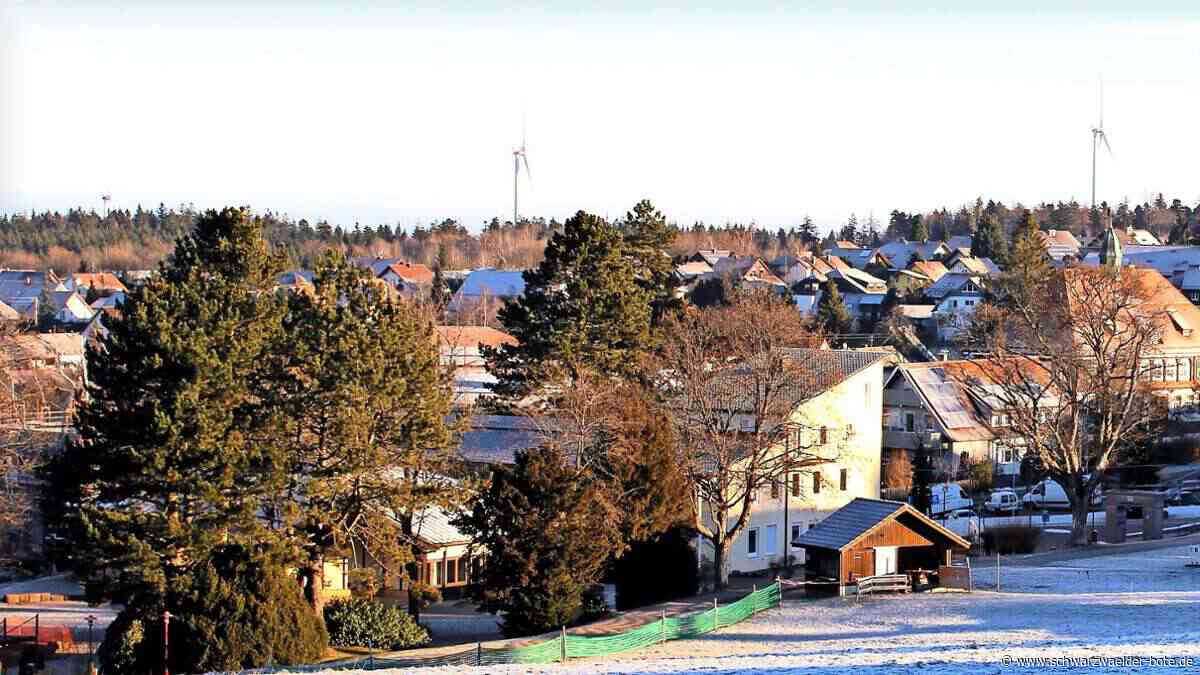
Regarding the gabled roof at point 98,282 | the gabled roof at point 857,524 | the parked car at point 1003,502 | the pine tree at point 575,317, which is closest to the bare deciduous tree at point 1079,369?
the parked car at point 1003,502

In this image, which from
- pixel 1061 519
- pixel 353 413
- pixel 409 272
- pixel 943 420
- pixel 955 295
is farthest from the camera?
pixel 409 272

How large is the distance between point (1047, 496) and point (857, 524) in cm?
2375

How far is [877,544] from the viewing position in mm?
38375

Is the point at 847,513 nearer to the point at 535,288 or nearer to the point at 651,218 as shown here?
the point at 535,288

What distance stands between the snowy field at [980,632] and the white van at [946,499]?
1248 cm

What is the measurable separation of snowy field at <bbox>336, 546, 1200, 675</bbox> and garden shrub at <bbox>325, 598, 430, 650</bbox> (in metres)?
5.85

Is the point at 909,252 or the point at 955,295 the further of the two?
the point at 909,252

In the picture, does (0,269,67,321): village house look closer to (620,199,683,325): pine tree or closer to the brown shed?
(620,199,683,325): pine tree

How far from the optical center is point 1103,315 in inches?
1898

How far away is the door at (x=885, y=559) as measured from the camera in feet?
126

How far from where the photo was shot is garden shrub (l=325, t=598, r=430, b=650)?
33.3 meters

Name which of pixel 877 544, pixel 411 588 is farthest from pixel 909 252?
Answer: pixel 411 588

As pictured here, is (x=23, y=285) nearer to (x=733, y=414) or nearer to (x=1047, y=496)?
(x=1047, y=496)

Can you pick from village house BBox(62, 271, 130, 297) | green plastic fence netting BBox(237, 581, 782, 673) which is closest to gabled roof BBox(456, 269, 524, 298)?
village house BBox(62, 271, 130, 297)
